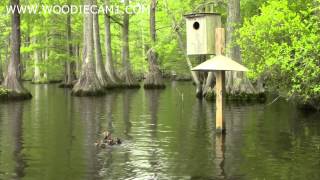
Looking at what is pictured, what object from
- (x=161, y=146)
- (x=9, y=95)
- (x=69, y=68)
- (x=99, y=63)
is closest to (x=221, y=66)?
(x=161, y=146)

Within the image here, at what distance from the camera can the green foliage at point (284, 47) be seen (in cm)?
1290

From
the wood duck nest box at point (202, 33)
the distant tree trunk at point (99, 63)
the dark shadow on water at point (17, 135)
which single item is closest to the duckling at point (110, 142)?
the dark shadow on water at point (17, 135)

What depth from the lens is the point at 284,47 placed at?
14.4 m

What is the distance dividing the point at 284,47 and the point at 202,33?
2506mm

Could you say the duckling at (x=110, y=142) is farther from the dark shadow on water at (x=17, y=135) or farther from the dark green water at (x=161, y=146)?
the dark shadow on water at (x=17, y=135)

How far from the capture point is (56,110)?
2114cm

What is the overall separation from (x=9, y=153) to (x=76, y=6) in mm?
31031

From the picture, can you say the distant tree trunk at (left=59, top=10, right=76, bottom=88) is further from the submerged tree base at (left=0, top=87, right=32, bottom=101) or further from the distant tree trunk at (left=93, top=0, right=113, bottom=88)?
the submerged tree base at (left=0, top=87, right=32, bottom=101)

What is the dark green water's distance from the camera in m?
9.11

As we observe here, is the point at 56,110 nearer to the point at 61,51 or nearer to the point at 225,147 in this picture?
the point at 225,147

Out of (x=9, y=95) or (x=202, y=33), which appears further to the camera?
(x=9, y=95)

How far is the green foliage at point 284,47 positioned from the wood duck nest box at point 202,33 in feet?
5.18

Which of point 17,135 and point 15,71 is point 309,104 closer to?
point 17,135

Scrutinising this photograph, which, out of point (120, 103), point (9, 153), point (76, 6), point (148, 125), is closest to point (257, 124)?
point (148, 125)
